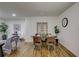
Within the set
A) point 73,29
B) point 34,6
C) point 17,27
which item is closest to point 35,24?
point 17,27

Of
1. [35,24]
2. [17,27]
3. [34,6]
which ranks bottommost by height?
[17,27]

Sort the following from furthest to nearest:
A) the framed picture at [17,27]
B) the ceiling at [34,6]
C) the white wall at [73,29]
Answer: the framed picture at [17,27]
the ceiling at [34,6]
the white wall at [73,29]

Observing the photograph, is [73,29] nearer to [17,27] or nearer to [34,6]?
[34,6]

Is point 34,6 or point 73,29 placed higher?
point 34,6

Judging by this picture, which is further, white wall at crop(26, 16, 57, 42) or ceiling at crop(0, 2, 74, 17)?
white wall at crop(26, 16, 57, 42)

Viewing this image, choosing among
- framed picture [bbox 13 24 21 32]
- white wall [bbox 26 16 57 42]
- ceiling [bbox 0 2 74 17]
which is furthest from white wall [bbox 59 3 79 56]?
framed picture [bbox 13 24 21 32]

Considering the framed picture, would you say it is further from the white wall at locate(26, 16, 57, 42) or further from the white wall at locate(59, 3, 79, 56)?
the white wall at locate(59, 3, 79, 56)

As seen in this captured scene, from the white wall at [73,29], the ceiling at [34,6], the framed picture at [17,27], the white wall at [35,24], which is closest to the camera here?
the white wall at [73,29]

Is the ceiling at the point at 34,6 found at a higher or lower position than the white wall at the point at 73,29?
higher

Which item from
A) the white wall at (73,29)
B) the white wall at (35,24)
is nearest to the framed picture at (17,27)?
the white wall at (35,24)

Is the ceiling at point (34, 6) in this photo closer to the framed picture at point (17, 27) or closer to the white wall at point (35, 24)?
the white wall at point (35, 24)

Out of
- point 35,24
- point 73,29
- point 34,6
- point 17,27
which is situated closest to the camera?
point 73,29

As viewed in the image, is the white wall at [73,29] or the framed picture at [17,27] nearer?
the white wall at [73,29]

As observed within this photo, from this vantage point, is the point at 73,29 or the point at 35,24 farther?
the point at 35,24
